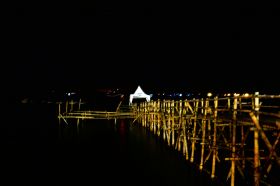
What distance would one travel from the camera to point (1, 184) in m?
7.70

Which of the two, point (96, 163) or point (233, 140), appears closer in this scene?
point (233, 140)

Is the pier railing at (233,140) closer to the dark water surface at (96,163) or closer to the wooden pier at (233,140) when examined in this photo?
the wooden pier at (233,140)

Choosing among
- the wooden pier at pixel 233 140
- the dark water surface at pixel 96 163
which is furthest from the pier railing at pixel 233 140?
the dark water surface at pixel 96 163

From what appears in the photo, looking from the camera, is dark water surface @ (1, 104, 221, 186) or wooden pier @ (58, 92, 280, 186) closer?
wooden pier @ (58, 92, 280, 186)

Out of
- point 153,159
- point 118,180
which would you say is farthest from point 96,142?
point 118,180

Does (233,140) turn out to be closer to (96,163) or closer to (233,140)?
(233,140)

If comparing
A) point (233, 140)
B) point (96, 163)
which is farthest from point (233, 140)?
point (96, 163)

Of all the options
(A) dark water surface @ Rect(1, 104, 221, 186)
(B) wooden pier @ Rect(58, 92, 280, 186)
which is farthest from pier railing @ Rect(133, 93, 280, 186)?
(A) dark water surface @ Rect(1, 104, 221, 186)

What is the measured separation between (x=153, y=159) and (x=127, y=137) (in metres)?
5.43

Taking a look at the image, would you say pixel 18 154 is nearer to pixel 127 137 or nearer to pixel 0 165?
pixel 0 165

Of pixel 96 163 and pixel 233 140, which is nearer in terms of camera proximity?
pixel 233 140

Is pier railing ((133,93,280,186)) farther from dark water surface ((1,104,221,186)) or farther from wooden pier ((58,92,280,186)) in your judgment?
dark water surface ((1,104,221,186))

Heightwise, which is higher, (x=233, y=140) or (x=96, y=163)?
(x=233, y=140)

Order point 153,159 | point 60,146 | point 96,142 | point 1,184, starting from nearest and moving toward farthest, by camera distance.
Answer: point 1,184, point 153,159, point 60,146, point 96,142
